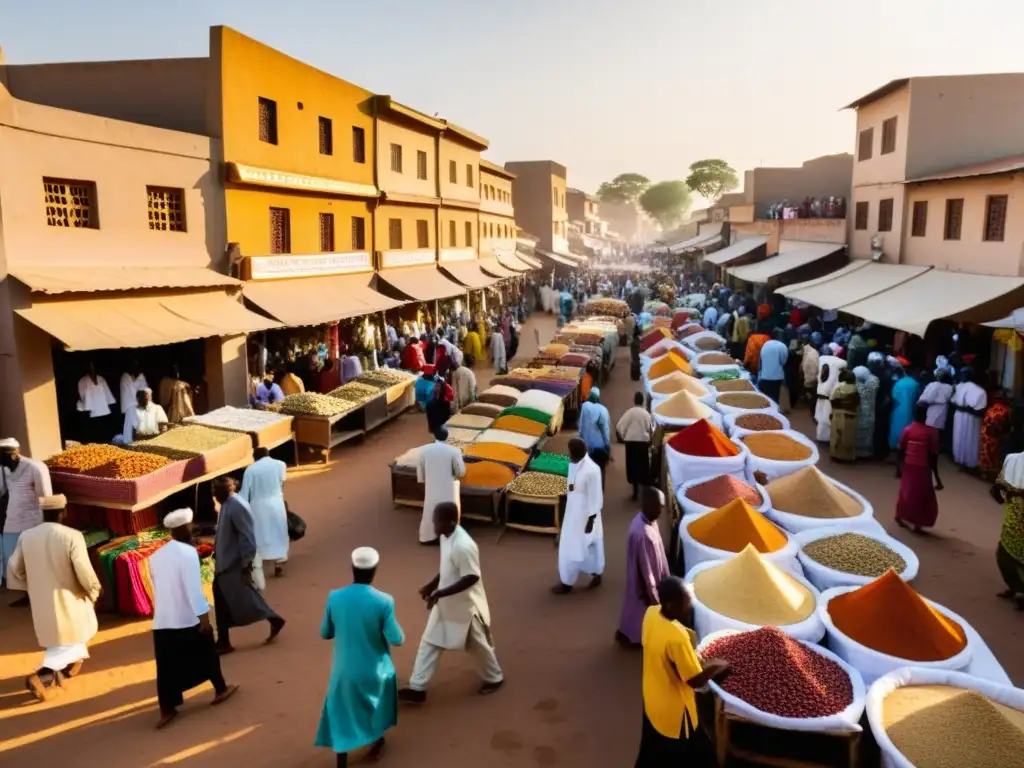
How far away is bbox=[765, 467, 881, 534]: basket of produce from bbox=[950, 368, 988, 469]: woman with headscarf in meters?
4.67

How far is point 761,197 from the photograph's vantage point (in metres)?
36.2

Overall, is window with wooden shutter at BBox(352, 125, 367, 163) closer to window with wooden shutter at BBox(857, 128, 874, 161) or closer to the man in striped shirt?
the man in striped shirt

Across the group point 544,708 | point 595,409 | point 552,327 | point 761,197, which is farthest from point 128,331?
point 761,197

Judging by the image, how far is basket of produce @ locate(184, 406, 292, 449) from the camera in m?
10.7

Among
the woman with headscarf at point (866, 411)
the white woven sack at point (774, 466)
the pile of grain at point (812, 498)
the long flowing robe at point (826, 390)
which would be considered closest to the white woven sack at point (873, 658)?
the pile of grain at point (812, 498)

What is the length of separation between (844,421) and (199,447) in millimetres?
9928

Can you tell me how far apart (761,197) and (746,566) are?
3363cm

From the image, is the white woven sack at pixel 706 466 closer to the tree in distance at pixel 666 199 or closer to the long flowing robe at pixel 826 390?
the long flowing robe at pixel 826 390

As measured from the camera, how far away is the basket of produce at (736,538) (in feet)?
21.6

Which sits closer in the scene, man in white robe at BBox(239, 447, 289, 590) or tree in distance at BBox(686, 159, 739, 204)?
man in white robe at BBox(239, 447, 289, 590)

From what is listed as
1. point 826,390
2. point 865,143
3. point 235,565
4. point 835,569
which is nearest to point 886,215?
point 865,143

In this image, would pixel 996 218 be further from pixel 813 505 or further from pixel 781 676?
pixel 781 676

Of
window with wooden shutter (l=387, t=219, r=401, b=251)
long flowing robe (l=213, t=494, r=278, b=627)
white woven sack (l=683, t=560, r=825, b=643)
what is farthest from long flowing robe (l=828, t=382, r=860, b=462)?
window with wooden shutter (l=387, t=219, r=401, b=251)

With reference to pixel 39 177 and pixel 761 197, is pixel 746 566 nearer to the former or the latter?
pixel 39 177
